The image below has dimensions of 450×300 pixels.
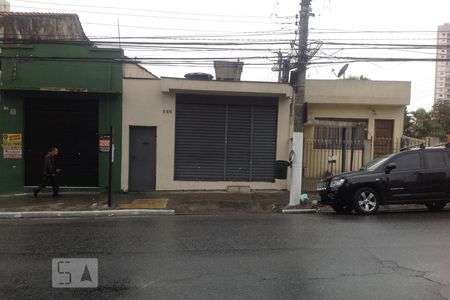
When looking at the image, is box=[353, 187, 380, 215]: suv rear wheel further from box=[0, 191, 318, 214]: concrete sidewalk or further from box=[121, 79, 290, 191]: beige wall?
box=[121, 79, 290, 191]: beige wall

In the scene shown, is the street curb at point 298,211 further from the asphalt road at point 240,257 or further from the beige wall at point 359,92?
the beige wall at point 359,92

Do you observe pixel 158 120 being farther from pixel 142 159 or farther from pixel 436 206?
pixel 436 206

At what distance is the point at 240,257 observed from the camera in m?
7.61

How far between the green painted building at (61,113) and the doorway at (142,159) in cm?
56

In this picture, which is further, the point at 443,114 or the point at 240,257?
the point at 443,114

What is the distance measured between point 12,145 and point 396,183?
42.0 ft

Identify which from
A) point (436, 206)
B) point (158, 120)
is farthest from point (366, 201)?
point (158, 120)

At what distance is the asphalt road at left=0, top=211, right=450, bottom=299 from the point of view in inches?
232

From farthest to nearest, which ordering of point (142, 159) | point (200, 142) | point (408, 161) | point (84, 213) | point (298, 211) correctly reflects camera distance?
1. point (200, 142)
2. point (142, 159)
3. point (298, 211)
4. point (84, 213)
5. point (408, 161)

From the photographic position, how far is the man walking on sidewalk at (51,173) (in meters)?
15.9

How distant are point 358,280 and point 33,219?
30.2 ft

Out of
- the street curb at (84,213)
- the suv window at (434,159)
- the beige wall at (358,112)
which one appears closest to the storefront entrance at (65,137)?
the street curb at (84,213)

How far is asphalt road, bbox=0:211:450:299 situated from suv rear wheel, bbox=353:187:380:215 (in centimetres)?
55

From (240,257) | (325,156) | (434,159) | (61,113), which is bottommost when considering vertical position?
(240,257)
